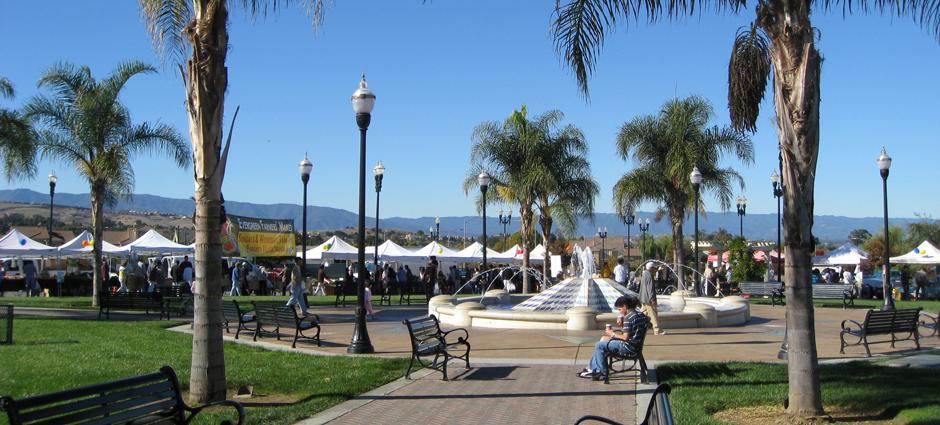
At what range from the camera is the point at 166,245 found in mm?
39062

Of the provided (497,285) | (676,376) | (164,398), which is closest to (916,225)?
(497,285)

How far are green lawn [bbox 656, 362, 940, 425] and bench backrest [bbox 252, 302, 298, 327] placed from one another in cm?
628

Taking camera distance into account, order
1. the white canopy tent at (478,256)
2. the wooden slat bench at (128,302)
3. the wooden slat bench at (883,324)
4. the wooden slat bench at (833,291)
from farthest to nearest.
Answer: the white canopy tent at (478,256) < the wooden slat bench at (833,291) < the wooden slat bench at (128,302) < the wooden slat bench at (883,324)

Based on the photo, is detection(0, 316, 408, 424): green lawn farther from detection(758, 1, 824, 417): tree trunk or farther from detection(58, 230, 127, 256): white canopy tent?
detection(58, 230, 127, 256): white canopy tent

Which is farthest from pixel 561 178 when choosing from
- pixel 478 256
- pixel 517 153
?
pixel 478 256

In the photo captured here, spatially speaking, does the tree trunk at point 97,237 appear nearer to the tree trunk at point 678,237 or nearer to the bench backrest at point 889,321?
the tree trunk at point 678,237

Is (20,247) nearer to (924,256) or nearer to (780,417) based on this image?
(780,417)

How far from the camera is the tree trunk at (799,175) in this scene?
7.93m

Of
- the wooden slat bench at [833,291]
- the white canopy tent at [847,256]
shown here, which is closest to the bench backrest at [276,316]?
the wooden slat bench at [833,291]

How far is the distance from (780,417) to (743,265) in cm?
3260

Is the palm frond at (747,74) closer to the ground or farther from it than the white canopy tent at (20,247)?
farther from it

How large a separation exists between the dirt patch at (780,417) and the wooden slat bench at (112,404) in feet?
15.4

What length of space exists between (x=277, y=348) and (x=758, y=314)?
46.9ft

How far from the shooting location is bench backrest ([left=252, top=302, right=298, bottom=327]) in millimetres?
14312
